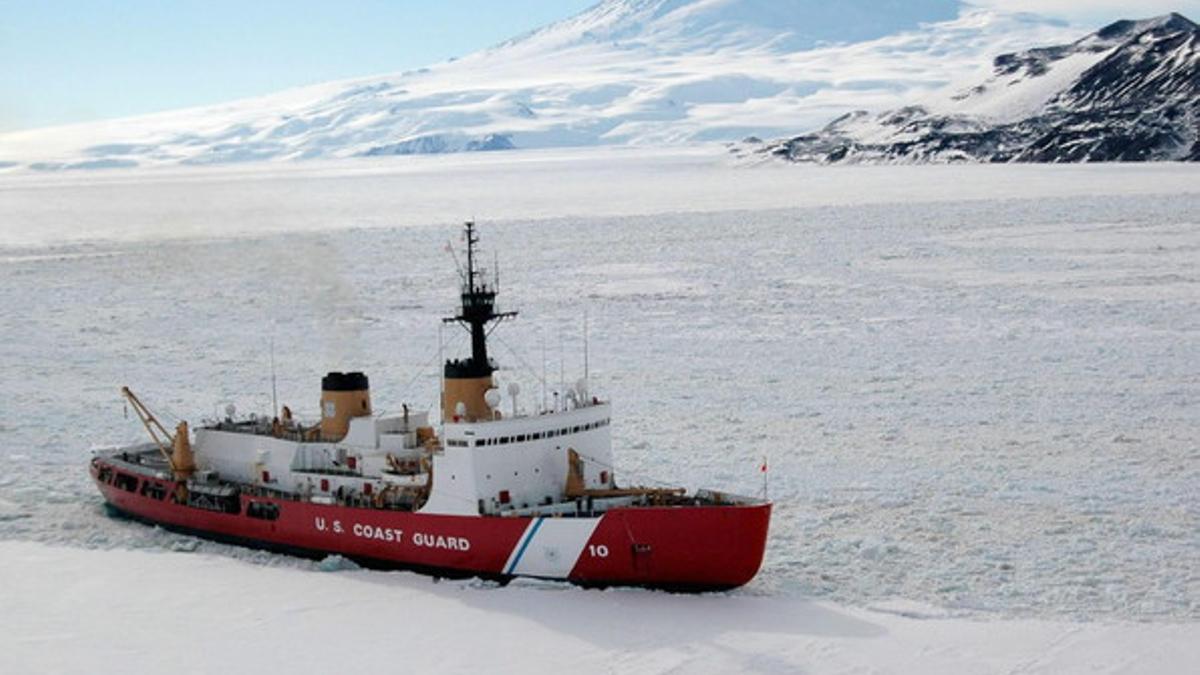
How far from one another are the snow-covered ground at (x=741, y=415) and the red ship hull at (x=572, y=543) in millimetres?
282

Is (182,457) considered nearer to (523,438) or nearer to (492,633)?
(523,438)

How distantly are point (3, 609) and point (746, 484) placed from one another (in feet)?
31.6

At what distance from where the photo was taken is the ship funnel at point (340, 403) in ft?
63.2

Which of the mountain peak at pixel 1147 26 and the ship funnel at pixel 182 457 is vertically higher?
the mountain peak at pixel 1147 26

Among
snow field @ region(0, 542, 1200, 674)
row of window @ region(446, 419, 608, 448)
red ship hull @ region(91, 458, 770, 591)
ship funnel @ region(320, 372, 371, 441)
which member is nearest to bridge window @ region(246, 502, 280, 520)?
red ship hull @ region(91, 458, 770, 591)

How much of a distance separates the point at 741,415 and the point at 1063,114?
108104 millimetres

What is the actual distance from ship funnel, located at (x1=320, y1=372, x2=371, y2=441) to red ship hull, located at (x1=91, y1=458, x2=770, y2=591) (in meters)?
1.73

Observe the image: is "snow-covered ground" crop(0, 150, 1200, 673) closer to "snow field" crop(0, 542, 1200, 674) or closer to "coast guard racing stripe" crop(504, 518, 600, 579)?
"snow field" crop(0, 542, 1200, 674)

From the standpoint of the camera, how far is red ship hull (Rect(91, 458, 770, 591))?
51.0ft

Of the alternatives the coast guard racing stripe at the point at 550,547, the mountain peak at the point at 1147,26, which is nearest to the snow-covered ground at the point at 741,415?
the coast guard racing stripe at the point at 550,547

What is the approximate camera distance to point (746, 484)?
19766 millimetres

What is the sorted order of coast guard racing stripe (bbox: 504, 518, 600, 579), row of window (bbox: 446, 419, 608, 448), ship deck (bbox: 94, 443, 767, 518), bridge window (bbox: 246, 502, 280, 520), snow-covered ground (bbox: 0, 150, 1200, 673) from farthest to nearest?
bridge window (bbox: 246, 502, 280, 520)
row of window (bbox: 446, 419, 608, 448)
ship deck (bbox: 94, 443, 767, 518)
coast guard racing stripe (bbox: 504, 518, 600, 579)
snow-covered ground (bbox: 0, 150, 1200, 673)

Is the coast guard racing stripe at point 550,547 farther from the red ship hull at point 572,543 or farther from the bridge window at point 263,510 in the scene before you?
the bridge window at point 263,510

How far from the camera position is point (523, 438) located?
16922mm
